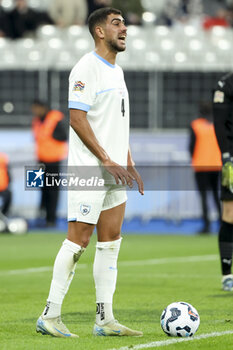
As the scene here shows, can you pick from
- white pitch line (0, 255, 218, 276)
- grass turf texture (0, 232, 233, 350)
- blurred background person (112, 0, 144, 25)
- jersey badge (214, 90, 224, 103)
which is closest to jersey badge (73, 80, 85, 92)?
grass turf texture (0, 232, 233, 350)

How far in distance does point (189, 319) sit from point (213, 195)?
448 inches

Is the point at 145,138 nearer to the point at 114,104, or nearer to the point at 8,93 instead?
the point at 8,93

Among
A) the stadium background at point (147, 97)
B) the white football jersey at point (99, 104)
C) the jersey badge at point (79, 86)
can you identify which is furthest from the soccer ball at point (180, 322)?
the stadium background at point (147, 97)

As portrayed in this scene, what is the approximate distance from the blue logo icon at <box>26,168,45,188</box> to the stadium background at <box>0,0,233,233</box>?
11.3 metres

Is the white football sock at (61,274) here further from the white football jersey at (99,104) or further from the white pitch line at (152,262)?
the white pitch line at (152,262)

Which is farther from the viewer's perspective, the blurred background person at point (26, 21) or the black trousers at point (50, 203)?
the blurred background person at point (26, 21)

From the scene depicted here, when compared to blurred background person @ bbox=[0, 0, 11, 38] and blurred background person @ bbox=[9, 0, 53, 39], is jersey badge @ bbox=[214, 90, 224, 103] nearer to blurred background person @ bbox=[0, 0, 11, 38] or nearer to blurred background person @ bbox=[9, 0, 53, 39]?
blurred background person @ bbox=[9, 0, 53, 39]

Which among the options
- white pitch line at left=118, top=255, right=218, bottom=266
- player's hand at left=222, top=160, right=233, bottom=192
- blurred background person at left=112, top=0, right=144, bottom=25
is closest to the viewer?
player's hand at left=222, top=160, right=233, bottom=192

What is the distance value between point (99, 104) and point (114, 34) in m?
0.46

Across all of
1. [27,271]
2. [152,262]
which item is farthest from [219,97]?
[152,262]

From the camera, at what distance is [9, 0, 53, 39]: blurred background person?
869 inches

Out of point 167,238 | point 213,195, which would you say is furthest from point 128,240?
point 213,195

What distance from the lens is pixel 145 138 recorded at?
1798 cm

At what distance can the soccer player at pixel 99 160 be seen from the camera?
5363 mm
